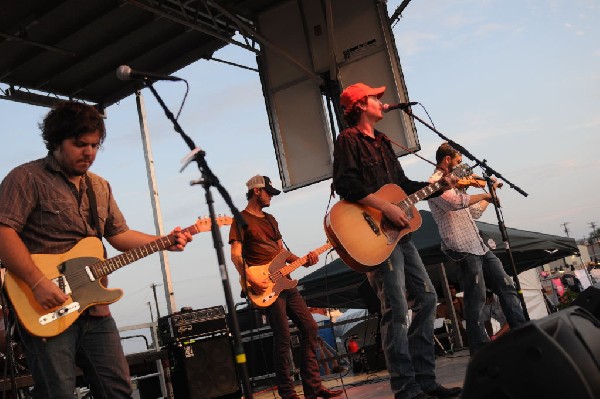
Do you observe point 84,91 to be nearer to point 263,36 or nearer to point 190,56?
point 190,56

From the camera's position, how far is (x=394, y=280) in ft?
12.8

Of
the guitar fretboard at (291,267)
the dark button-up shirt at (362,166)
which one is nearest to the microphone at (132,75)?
the dark button-up shirt at (362,166)

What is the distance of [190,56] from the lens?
10148 millimetres

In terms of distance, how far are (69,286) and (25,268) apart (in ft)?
0.84

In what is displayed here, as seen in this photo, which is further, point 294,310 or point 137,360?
point 137,360

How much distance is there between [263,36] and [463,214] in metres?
5.16

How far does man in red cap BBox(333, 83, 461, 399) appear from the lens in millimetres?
3863

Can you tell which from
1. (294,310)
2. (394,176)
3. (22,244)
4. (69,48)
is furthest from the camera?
(69,48)

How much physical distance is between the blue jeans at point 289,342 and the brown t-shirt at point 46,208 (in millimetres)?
2679

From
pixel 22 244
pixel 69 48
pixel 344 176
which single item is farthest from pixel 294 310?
pixel 69 48

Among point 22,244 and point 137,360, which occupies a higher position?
point 22,244

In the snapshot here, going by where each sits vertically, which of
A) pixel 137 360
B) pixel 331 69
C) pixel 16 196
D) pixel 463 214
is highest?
pixel 331 69

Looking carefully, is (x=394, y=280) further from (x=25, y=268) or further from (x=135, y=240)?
(x=25, y=268)

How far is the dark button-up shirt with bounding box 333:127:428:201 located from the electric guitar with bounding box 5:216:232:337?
1.16 meters
